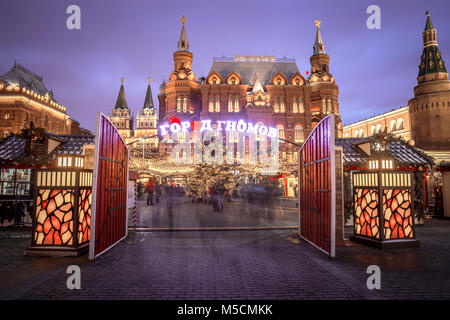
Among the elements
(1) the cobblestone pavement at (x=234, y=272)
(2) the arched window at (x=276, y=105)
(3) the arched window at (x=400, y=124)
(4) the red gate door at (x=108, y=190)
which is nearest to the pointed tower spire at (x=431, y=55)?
(3) the arched window at (x=400, y=124)

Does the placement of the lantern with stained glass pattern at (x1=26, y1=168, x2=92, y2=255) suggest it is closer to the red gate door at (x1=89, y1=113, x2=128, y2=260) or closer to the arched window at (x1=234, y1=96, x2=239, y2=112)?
the red gate door at (x1=89, y1=113, x2=128, y2=260)

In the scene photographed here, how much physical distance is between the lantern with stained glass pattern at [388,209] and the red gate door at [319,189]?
1.61 meters

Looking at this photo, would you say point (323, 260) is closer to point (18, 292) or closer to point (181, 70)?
point (18, 292)

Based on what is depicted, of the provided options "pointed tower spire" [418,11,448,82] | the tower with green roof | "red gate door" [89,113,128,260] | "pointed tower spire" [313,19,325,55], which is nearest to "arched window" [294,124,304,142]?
"pointed tower spire" [313,19,325,55]

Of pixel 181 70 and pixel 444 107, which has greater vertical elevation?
pixel 181 70

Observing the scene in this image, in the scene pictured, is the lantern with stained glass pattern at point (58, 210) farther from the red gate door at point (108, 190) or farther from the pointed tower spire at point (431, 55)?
the pointed tower spire at point (431, 55)

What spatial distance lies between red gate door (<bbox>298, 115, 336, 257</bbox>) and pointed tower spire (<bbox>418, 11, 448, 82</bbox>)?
2096 inches

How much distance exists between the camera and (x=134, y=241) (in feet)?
27.5

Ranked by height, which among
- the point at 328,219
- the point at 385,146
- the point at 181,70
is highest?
the point at 181,70

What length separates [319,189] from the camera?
7379mm

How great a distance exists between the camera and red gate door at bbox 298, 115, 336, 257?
21.5 ft

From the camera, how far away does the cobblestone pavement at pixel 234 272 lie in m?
4.31
